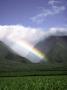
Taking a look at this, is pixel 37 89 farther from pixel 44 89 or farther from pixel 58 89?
pixel 58 89

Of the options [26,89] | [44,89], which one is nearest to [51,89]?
[44,89]

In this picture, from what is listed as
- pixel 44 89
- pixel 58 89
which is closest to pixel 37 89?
pixel 44 89

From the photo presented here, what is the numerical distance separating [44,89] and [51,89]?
68 centimetres

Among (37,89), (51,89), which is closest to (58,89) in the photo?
(51,89)

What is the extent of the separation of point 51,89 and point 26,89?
7.74ft

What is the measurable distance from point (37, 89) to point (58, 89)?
6.85ft

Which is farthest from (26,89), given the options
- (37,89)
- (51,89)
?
(51,89)

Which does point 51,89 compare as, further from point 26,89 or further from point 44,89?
point 26,89

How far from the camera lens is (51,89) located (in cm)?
2061

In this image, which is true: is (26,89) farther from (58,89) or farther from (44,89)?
(58,89)

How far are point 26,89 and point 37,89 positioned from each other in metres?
1.06

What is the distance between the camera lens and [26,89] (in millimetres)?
20641

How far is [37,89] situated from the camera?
67.0 ft

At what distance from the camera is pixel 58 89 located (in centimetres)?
A: 2094
